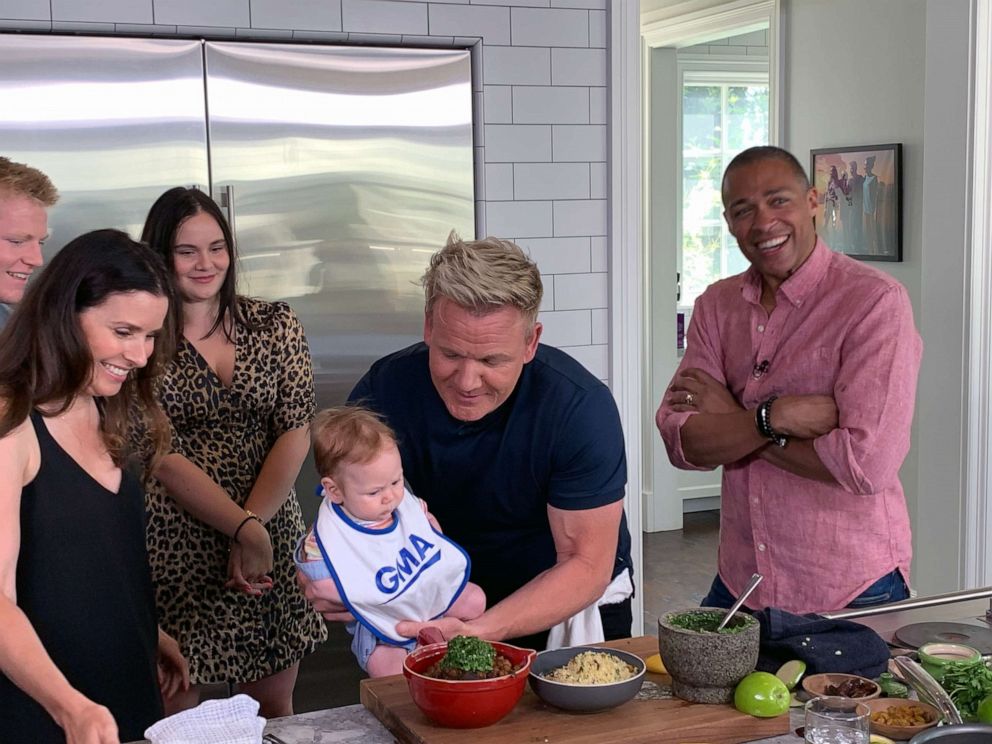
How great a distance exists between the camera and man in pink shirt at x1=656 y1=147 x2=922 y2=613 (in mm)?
2518

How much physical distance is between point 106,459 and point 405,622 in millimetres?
604

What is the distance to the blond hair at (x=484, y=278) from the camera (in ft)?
6.68

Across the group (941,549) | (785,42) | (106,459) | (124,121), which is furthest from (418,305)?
(785,42)

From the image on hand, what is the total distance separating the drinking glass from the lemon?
381 mm

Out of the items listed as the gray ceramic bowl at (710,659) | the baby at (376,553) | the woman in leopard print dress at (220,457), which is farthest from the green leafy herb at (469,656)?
the woman in leopard print dress at (220,457)

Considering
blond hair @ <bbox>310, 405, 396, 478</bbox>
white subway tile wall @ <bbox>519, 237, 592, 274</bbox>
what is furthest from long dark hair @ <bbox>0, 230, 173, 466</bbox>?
white subway tile wall @ <bbox>519, 237, 592, 274</bbox>

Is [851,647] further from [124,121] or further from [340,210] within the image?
[124,121]

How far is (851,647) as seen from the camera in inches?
72.3

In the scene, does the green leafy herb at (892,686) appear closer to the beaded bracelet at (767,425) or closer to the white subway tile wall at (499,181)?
the beaded bracelet at (767,425)

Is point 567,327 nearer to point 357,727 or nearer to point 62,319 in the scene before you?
point 62,319

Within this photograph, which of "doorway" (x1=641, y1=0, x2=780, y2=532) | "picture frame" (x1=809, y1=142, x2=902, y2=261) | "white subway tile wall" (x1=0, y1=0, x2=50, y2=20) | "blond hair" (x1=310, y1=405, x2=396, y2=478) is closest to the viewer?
"blond hair" (x1=310, y1=405, x2=396, y2=478)

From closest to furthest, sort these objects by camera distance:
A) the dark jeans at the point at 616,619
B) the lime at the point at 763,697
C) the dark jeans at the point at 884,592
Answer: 1. the lime at the point at 763,697
2. the dark jeans at the point at 616,619
3. the dark jeans at the point at 884,592

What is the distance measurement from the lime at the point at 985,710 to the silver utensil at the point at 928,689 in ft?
0.09

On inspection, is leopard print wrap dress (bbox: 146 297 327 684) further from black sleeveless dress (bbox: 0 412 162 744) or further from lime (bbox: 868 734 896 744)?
lime (bbox: 868 734 896 744)
